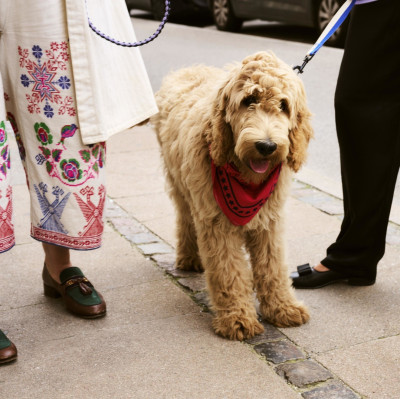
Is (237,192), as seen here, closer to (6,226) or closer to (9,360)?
(6,226)

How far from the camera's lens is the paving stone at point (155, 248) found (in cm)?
432

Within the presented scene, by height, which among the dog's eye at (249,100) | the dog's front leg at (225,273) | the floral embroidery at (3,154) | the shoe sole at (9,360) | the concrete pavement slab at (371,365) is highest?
the dog's eye at (249,100)

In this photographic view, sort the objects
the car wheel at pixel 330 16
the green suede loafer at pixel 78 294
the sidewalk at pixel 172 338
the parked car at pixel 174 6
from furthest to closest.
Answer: the parked car at pixel 174 6
the car wheel at pixel 330 16
the green suede loafer at pixel 78 294
the sidewalk at pixel 172 338

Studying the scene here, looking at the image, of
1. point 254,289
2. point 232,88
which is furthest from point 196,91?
point 254,289

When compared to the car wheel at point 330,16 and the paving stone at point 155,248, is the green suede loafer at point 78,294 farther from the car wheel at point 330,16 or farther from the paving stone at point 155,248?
Result: the car wheel at point 330,16

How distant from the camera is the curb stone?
9.18 ft

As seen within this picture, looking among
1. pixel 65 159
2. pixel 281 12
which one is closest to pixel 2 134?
pixel 65 159

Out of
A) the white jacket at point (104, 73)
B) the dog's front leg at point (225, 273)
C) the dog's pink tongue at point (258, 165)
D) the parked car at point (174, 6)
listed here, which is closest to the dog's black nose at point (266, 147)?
the dog's pink tongue at point (258, 165)

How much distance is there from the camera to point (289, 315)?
334 centimetres

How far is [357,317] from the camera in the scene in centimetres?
342

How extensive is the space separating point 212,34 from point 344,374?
1197cm

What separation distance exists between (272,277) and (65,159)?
1.23m

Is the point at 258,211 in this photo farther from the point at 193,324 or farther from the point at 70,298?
the point at 70,298

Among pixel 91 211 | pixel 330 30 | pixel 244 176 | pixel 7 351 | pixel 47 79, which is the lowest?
pixel 7 351
